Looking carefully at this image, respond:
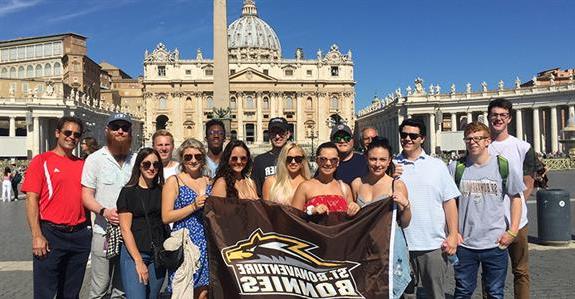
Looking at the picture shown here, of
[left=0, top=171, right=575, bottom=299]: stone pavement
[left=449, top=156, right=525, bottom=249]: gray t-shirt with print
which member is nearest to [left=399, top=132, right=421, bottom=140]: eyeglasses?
[left=449, top=156, right=525, bottom=249]: gray t-shirt with print

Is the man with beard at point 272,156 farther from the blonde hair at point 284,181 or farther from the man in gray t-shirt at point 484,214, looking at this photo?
the man in gray t-shirt at point 484,214

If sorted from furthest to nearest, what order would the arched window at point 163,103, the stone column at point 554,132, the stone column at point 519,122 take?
the arched window at point 163,103 → the stone column at point 519,122 → the stone column at point 554,132

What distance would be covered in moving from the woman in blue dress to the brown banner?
0.37ft

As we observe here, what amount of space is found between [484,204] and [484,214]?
9 centimetres

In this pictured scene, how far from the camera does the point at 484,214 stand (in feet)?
16.4

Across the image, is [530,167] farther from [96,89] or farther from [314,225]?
[96,89]

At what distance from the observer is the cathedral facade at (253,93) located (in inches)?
3177

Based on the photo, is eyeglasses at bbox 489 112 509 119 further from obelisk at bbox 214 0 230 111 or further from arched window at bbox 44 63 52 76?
arched window at bbox 44 63 52 76

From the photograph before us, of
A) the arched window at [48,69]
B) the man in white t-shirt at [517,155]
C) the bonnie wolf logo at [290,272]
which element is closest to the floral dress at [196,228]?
the bonnie wolf logo at [290,272]

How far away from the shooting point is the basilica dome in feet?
333

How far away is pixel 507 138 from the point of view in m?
5.46

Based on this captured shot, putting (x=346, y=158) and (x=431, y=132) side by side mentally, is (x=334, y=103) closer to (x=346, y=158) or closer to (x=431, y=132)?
(x=431, y=132)

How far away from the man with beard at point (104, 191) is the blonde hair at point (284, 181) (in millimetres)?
1394

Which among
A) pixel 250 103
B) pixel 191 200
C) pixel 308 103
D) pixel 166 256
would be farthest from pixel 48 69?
pixel 166 256
